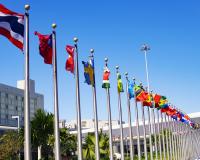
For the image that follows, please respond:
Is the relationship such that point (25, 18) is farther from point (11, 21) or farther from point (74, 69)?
point (74, 69)

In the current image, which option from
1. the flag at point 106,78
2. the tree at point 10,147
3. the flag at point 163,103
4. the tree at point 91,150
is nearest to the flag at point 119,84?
the flag at point 106,78

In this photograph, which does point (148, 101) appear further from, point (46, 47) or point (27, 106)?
point (27, 106)

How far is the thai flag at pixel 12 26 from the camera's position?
19.5 meters

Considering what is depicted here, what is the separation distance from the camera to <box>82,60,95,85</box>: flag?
1102 inches

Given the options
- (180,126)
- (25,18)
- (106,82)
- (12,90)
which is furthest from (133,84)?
(12,90)

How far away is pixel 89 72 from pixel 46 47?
20.6ft

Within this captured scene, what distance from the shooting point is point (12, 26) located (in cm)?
1981

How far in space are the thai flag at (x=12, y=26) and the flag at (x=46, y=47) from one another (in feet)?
7.19

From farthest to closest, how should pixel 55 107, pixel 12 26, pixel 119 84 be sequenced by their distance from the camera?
pixel 119 84 < pixel 55 107 < pixel 12 26

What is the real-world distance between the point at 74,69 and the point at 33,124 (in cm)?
2356

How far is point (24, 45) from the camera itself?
20.2 meters

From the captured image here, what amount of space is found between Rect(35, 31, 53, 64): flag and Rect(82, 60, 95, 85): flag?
5254 millimetres

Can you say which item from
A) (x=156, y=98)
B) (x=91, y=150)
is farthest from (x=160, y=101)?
(x=91, y=150)

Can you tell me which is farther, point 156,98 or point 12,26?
point 156,98
